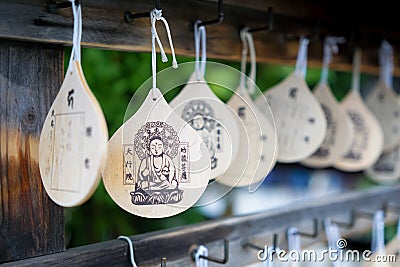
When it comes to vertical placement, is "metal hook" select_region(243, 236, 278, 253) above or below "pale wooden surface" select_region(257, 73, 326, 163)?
below

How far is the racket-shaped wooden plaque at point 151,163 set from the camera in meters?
0.67

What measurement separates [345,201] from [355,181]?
39.5 inches

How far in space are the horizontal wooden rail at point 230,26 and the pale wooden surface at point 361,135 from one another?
0.11m

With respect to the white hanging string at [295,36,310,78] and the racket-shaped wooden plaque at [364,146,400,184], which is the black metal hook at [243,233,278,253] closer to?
the white hanging string at [295,36,310,78]

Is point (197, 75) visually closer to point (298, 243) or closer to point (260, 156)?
point (260, 156)

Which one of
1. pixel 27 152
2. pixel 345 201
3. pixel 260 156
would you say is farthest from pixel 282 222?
pixel 27 152

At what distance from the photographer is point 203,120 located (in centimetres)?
77

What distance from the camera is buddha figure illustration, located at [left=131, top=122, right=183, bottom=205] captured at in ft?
2.21

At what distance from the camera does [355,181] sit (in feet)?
7.49

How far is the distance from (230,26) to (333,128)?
31 centimetres

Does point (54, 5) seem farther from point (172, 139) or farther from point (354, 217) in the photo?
point (354, 217)

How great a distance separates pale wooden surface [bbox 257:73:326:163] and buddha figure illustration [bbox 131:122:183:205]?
0.38m

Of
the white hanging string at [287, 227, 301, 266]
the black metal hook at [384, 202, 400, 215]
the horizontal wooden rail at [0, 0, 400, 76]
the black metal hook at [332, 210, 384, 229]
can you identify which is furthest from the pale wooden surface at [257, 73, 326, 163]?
the black metal hook at [384, 202, 400, 215]

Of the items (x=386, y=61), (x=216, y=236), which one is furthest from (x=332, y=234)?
(x=386, y=61)
